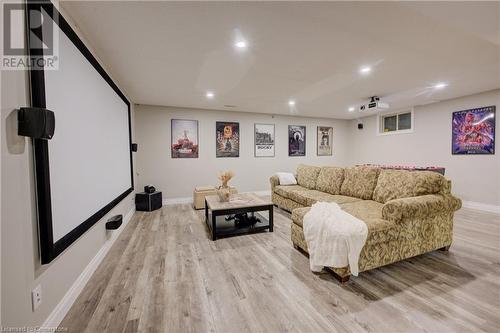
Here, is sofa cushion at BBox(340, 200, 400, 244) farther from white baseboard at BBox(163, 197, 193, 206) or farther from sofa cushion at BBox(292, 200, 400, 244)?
white baseboard at BBox(163, 197, 193, 206)

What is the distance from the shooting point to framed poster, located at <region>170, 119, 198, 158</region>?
5348mm

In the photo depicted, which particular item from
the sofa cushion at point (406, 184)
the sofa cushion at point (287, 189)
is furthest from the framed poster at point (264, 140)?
the sofa cushion at point (406, 184)

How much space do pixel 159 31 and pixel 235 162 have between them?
4.13 m

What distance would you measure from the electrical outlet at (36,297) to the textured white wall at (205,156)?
404cm

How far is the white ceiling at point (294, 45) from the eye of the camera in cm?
179

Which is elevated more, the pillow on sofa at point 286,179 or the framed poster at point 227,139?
the framed poster at point 227,139

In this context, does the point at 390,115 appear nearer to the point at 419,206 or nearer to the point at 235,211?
the point at 419,206

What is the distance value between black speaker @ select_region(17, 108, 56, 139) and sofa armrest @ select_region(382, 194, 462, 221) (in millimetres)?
2857

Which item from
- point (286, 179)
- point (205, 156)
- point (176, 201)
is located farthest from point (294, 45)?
point (176, 201)

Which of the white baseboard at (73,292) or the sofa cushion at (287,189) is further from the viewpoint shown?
the sofa cushion at (287,189)

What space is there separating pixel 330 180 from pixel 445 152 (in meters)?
3.20

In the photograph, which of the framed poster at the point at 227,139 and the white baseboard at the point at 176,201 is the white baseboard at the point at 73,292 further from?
the framed poster at the point at 227,139

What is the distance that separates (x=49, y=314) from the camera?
144 cm

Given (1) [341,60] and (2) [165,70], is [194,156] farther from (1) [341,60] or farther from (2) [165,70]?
(1) [341,60]
